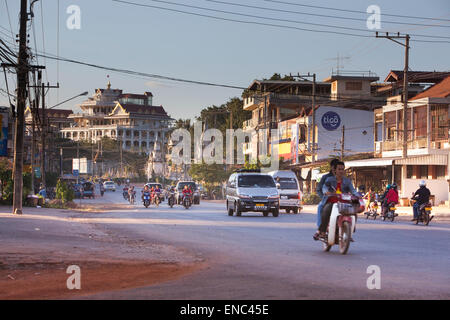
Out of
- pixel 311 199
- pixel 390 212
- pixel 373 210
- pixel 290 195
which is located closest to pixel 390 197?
pixel 390 212

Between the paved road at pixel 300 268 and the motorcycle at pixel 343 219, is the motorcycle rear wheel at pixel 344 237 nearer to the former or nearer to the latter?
the motorcycle at pixel 343 219

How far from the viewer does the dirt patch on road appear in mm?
9797

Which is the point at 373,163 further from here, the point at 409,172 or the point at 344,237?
the point at 344,237

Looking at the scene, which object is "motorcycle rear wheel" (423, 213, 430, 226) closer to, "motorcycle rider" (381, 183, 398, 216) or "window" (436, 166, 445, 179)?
"motorcycle rider" (381, 183, 398, 216)

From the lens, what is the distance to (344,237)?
49.9ft

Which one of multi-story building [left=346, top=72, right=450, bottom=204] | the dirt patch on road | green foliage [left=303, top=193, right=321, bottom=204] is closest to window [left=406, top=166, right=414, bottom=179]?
multi-story building [left=346, top=72, right=450, bottom=204]

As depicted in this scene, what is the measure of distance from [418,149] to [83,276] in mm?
45133

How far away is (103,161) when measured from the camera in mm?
175625

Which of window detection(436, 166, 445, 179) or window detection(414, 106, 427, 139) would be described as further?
window detection(414, 106, 427, 139)

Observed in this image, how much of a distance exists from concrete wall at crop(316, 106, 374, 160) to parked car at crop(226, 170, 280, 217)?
4585 cm

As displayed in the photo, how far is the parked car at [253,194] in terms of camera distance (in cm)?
3491

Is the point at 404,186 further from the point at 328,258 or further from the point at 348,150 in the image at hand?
the point at 328,258

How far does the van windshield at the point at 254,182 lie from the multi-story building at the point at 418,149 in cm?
1548
